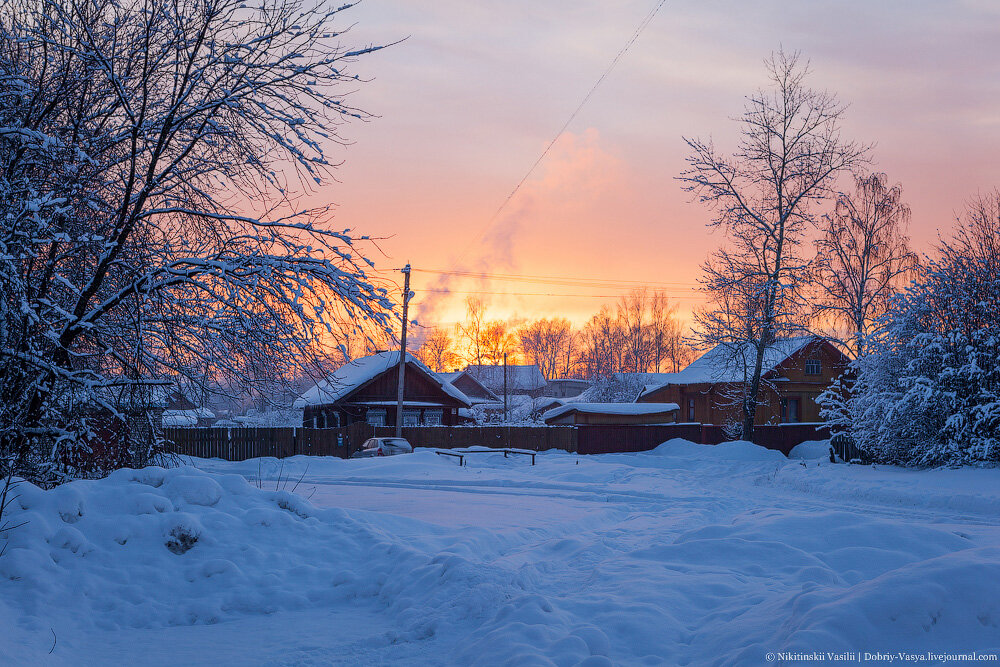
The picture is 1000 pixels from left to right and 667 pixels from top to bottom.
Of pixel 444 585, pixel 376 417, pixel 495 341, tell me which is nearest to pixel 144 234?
pixel 444 585

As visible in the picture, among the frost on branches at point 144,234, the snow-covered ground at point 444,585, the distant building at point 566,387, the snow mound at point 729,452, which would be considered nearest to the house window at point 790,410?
the snow mound at point 729,452

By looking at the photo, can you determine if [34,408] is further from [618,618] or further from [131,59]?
[618,618]

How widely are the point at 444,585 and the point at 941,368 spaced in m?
18.8

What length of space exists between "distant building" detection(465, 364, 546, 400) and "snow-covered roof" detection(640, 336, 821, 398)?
3601cm

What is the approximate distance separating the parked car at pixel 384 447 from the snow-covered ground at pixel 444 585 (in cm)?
1764

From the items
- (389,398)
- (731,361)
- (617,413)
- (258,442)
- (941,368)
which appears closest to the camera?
(941,368)

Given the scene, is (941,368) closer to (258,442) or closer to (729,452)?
(729,452)

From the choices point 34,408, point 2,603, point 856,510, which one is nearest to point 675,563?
point 2,603

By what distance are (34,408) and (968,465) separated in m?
20.3

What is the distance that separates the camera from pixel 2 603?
538 cm

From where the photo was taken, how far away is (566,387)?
112062mm

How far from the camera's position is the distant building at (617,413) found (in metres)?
47.4

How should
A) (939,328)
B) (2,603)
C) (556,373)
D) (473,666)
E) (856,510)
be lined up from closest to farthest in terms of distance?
(473,666) < (2,603) < (856,510) < (939,328) < (556,373)

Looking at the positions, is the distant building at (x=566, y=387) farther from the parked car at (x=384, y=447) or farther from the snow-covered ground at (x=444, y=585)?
the snow-covered ground at (x=444, y=585)
